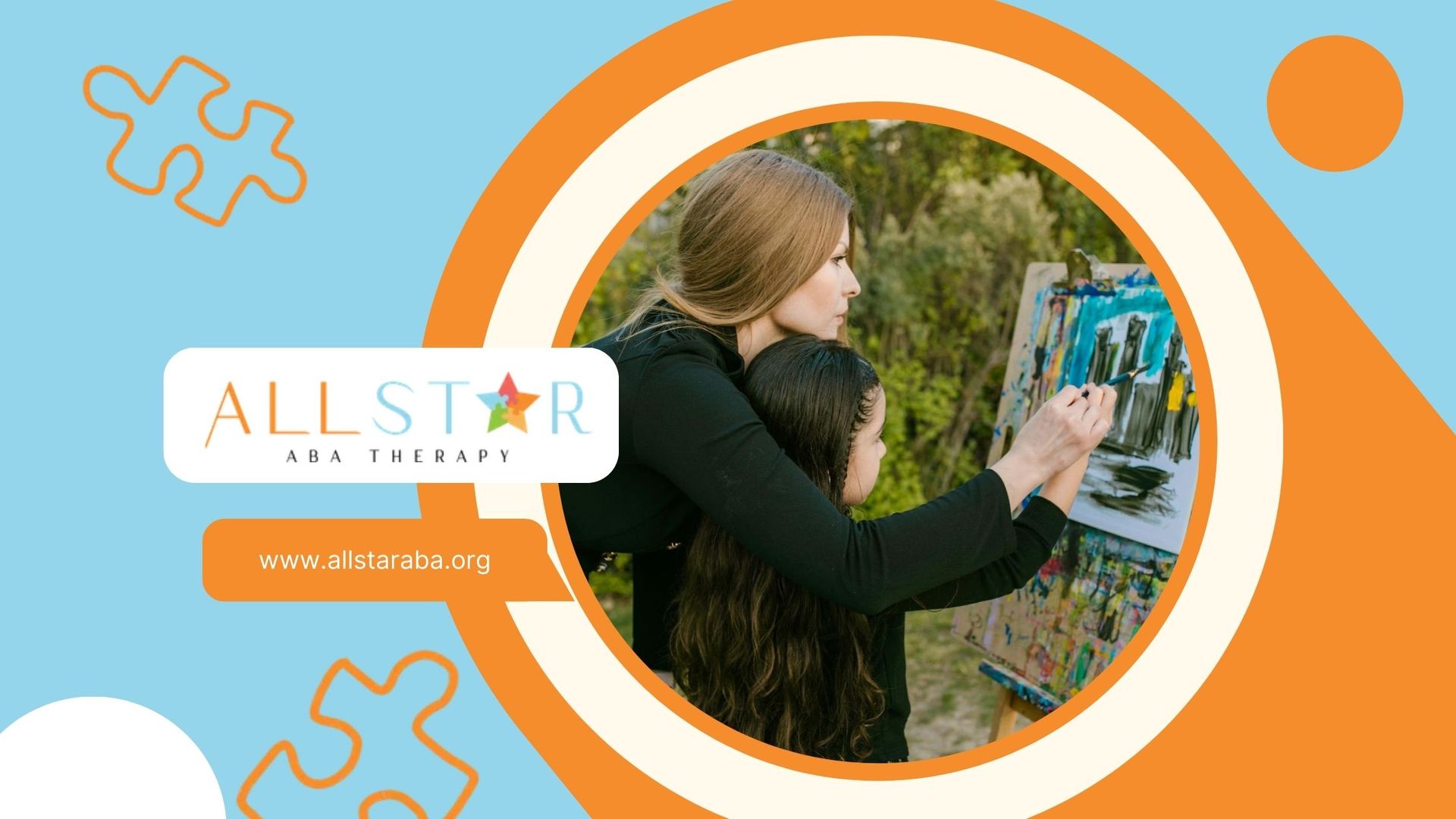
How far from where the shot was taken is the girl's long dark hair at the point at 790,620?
1.74 m

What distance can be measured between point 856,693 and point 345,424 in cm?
94

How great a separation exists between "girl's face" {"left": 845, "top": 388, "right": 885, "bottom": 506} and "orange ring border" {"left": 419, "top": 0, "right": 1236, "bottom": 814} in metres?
0.45

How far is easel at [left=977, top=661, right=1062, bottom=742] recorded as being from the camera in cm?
240

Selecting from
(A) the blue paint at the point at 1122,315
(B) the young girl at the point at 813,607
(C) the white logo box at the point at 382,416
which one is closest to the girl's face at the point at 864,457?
(B) the young girl at the point at 813,607

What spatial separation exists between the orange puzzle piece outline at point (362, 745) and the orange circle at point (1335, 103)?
5.27 feet

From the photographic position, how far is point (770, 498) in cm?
154

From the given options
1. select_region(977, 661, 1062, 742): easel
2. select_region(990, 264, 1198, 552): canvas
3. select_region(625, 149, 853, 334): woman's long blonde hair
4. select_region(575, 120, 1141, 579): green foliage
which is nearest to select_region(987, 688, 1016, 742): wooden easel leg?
select_region(977, 661, 1062, 742): easel

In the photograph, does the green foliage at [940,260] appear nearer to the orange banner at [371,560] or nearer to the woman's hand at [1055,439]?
the woman's hand at [1055,439]

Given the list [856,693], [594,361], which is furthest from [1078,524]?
[594,361]

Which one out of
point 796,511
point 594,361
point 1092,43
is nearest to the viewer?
point 796,511

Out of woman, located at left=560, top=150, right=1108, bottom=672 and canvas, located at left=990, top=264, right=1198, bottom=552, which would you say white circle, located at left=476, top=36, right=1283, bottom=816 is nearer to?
woman, located at left=560, top=150, right=1108, bottom=672

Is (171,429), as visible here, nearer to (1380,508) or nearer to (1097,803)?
(1097,803)

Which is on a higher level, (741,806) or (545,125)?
(545,125)

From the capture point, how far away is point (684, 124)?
5.74ft
